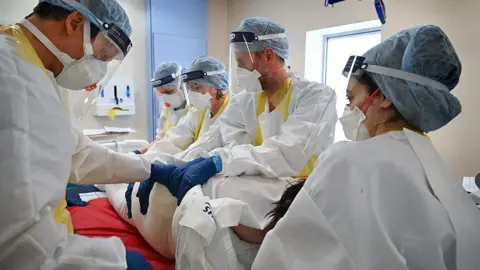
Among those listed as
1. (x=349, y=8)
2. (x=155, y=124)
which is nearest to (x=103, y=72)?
(x=349, y=8)

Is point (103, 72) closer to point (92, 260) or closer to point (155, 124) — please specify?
point (92, 260)

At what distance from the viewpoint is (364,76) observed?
94cm

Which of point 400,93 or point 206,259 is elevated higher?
point 400,93

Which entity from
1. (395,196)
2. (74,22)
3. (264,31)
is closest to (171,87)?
(264,31)

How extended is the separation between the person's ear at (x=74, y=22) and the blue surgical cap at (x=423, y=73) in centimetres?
82

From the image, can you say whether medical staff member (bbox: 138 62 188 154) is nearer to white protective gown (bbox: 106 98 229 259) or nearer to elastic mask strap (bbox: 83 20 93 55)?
white protective gown (bbox: 106 98 229 259)

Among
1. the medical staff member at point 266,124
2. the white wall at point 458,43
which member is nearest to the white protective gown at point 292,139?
the medical staff member at point 266,124

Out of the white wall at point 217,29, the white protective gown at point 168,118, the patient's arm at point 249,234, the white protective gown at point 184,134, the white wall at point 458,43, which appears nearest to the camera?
the patient's arm at point 249,234

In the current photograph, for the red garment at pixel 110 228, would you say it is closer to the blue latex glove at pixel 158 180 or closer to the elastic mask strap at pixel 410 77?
the blue latex glove at pixel 158 180

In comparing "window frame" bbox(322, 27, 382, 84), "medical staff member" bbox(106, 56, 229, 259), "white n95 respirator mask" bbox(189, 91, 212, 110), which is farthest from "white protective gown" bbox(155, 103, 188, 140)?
"window frame" bbox(322, 27, 382, 84)

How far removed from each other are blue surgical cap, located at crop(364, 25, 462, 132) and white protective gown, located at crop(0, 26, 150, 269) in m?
0.82

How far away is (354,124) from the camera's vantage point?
1027mm

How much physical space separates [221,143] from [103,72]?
1.03 metres

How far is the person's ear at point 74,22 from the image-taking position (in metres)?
0.89
